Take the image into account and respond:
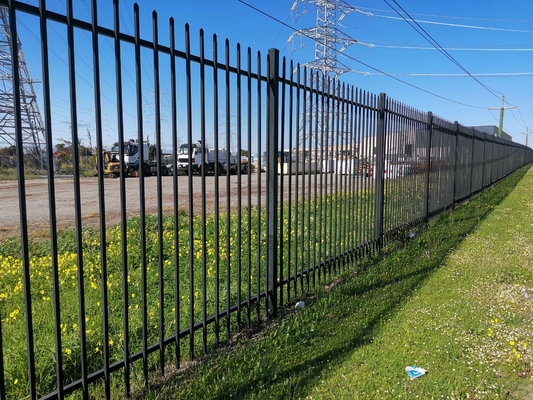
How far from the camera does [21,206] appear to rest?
1792 mm

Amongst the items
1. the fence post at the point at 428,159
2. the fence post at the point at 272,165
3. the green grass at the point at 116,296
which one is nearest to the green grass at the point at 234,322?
the green grass at the point at 116,296

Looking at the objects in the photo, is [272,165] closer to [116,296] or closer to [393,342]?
[393,342]

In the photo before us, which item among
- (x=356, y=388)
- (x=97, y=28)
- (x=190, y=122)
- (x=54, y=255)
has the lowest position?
(x=356, y=388)

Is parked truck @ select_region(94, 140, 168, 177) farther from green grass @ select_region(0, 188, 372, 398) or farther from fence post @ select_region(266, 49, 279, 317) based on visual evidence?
fence post @ select_region(266, 49, 279, 317)

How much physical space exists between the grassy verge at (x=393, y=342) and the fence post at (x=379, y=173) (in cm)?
64

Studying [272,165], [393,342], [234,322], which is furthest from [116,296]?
[393,342]

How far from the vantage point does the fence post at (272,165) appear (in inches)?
136

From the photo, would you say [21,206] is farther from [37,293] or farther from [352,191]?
[352,191]

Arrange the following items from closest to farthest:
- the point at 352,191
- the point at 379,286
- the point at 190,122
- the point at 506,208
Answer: the point at 190,122 < the point at 379,286 < the point at 352,191 < the point at 506,208

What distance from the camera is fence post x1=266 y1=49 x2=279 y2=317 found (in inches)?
136

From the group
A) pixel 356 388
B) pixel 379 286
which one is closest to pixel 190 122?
pixel 356 388

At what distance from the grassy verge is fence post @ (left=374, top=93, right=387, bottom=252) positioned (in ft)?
2.09

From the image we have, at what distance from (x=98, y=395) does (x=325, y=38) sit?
110 ft

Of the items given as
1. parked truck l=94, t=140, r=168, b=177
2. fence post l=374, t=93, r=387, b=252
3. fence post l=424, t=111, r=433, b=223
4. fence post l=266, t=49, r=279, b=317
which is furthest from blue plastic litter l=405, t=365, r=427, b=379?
fence post l=424, t=111, r=433, b=223
